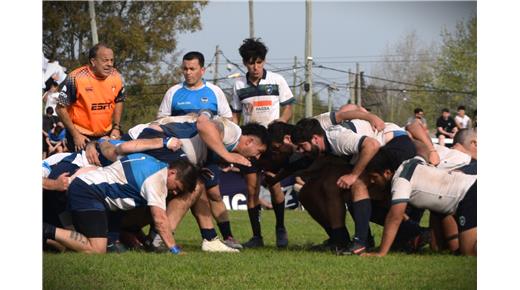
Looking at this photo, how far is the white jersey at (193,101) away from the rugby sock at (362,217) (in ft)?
7.26

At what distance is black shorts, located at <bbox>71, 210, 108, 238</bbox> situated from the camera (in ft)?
30.0

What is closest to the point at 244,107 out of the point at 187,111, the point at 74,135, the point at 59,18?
the point at 187,111

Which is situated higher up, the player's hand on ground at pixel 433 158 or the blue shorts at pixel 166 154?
the blue shorts at pixel 166 154

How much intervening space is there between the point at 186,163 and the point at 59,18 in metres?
2.12

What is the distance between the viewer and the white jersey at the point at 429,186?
29.5 feet

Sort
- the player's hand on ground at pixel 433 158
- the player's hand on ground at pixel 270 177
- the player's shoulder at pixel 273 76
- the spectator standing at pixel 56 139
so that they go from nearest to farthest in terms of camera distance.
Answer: the player's hand on ground at pixel 433 158 → the player's hand on ground at pixel 270 177 → the player's shoulder at pixel 273 76 → the spectator standing at pixel 56 139

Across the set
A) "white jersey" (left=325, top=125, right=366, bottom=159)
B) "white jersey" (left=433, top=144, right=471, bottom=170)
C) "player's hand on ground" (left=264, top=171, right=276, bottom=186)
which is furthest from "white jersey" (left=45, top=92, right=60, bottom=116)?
"white jersey" (left=433, top=144, right=471, bottom=170)

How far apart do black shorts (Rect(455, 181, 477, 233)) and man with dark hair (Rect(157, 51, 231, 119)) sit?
10.4 ft

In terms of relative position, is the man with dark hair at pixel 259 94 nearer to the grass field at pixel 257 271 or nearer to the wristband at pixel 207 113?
the wristband at pixel 207 113

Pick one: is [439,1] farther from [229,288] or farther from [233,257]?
[233,257]

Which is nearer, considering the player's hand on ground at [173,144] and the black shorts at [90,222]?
the black shorts at [90,222]

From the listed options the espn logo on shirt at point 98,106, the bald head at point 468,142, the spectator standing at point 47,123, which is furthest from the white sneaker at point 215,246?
the spectator standing at point 47,123
